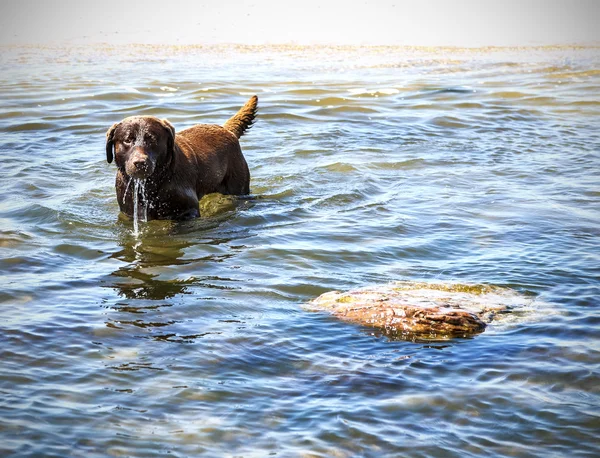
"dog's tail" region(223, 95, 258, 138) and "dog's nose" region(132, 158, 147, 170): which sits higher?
"dog's tail" region(223, 95, 258, 138)

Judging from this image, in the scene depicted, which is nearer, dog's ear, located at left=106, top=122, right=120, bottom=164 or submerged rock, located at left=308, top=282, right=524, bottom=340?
submerged rock, located at left=308, top=282, right=524, bottom=340

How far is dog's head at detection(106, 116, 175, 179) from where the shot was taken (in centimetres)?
847

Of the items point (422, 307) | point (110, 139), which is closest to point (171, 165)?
point (110, 139)

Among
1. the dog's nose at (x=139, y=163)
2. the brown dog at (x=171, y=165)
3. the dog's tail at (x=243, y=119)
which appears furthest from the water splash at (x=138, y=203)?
the dog's tail at (x=243, y=119)

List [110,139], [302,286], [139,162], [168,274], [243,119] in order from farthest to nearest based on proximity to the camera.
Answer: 1. [243,119]
2. [110,139]
3. [139,162]
4. [168,274]
5. [302,286]

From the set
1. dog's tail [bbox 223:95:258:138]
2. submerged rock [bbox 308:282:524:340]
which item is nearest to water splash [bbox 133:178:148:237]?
dog's tail [bbox 223:95:258:138]

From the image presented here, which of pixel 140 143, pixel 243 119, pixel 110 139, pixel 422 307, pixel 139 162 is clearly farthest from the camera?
pixel 243 119

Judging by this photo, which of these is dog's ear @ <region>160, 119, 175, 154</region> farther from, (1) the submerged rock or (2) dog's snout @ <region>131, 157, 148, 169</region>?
(1) the submerged rock

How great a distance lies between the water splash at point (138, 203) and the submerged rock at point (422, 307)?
290 cm

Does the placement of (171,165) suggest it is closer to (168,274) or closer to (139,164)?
(139,164)

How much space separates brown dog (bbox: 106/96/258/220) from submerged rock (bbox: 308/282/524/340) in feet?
9.31

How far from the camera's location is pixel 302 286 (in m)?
7.30

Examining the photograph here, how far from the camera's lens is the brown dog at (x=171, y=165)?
28.3 feet

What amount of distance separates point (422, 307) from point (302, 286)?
1336mm
